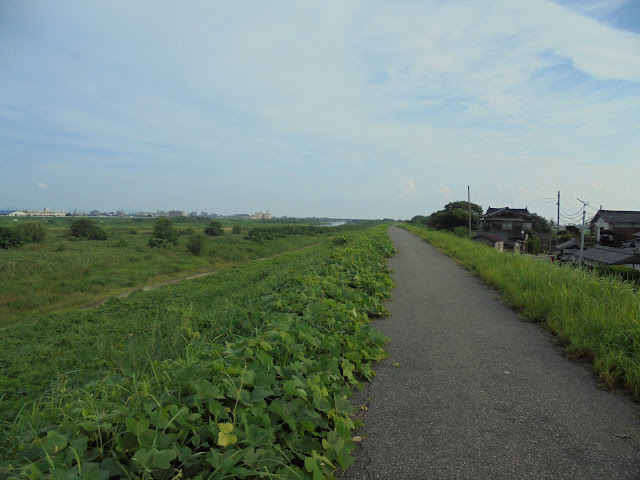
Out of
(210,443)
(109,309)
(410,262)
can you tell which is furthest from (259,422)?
(109,309)

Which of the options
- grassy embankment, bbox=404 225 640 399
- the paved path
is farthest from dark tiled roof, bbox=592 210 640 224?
the paved path

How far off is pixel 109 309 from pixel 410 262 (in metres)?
11.9

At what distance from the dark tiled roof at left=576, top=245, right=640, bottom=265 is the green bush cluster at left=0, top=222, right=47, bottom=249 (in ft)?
138

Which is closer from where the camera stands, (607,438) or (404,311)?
(607,438)

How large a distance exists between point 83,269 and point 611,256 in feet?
104

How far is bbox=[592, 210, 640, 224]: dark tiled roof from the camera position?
30406 mm

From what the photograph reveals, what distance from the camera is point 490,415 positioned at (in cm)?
267

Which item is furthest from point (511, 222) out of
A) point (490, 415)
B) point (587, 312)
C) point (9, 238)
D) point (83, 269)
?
point (9, 238)

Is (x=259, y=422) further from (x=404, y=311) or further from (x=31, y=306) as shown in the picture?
(x=31, y=306)

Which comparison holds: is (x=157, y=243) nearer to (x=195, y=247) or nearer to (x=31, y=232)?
(x=195, y=247)

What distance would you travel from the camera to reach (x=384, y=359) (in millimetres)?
3803

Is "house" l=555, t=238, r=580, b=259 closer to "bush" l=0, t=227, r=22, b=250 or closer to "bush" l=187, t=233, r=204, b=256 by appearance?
"bush" l=187, t=233, r=204, b=256

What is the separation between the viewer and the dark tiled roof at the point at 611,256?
1850cm

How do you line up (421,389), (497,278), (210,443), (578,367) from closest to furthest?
(210,443), (421,389), (578,367), (497,278)
